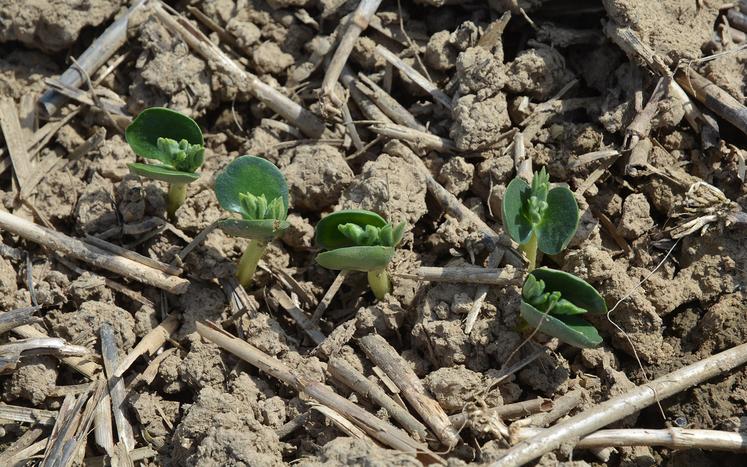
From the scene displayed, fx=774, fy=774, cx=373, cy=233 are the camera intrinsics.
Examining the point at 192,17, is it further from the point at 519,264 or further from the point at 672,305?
the point at 672,305

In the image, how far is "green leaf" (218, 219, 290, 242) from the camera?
2463 mm

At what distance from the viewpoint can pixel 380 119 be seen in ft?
9.92

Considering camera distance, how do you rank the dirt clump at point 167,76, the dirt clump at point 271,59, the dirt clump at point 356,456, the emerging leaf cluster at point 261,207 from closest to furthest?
1. the dirt clump at point 356,456
2. the emerging leaf cluster at point 261,207
3. the dirt clump at point 167,76
4. the dirt clump at point 271,59

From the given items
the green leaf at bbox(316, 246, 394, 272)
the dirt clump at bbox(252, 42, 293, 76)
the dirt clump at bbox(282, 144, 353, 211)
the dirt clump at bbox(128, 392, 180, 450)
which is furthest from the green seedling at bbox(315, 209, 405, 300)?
the dirt clump at bbox(252, 42, 293, 76)

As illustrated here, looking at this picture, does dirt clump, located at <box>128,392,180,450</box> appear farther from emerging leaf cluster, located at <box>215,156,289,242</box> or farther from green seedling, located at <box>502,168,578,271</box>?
green seedling, located at <box>502,168,578,271</box>

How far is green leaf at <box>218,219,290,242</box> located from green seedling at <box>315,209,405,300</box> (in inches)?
5.7

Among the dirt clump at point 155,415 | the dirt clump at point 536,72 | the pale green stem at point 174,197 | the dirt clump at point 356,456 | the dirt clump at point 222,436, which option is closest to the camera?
the dirt clump at point 356,456

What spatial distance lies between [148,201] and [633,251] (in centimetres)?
177

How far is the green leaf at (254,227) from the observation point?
8.08ft

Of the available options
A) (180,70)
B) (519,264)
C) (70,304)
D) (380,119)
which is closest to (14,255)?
(70,304)

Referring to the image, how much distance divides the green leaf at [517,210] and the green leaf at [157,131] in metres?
1.11

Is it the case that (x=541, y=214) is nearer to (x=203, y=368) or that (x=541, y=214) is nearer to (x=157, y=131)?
(x=203, y=368)

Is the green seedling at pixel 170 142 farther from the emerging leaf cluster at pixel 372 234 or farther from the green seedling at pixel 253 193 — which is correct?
the emerging leaf cluster at pixel 372 234

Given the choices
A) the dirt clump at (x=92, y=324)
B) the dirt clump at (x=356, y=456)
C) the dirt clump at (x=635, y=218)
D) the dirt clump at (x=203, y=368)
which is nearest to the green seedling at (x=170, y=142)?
the dirt clump at (x=92, y=324)
